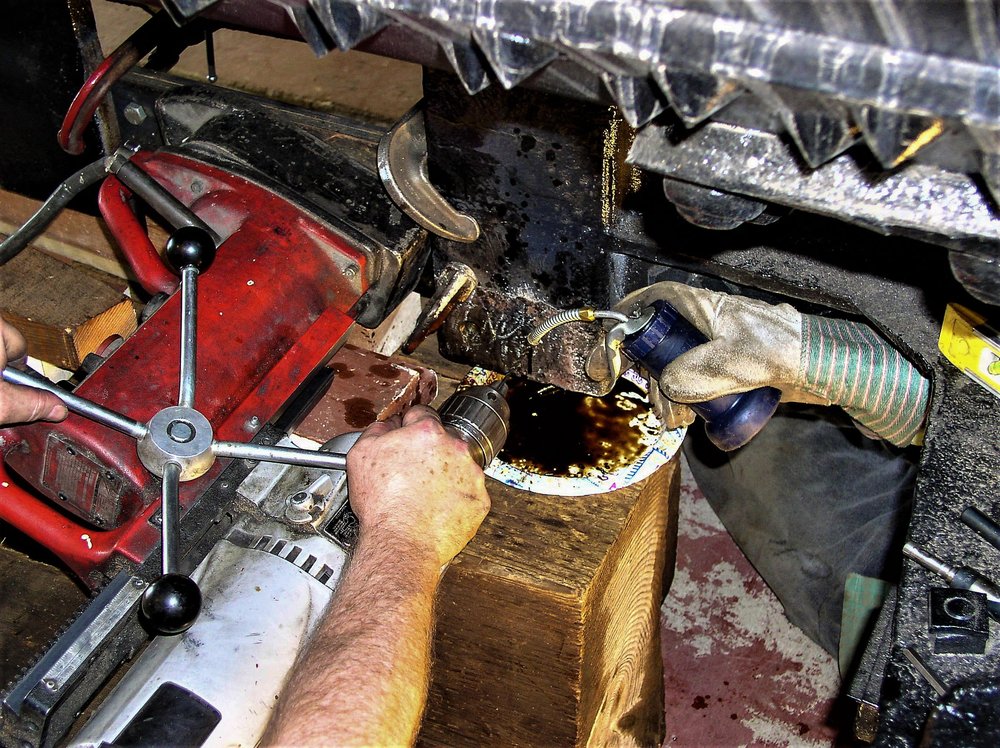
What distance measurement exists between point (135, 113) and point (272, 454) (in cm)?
99

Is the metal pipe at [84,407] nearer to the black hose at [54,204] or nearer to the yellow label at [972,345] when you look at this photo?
the black hose at [54,204]

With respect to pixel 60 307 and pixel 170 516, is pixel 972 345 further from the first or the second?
pixel 60 307

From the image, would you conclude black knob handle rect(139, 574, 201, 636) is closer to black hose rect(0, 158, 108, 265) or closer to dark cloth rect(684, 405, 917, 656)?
black hose rect(0, 158, 108, 265)

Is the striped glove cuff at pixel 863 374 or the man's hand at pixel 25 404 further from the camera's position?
the striped glove cuff at pixel 863 374

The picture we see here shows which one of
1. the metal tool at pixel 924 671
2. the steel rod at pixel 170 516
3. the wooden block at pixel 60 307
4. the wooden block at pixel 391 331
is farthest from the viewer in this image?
the wooden block at pixel 60 307

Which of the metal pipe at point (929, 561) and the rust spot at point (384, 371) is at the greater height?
the rust spot at point (384, 371)

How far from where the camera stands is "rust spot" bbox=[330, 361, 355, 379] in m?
1.52

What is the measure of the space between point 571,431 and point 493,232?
0.38 metres

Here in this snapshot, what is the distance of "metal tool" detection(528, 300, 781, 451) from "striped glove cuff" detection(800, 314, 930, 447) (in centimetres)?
10

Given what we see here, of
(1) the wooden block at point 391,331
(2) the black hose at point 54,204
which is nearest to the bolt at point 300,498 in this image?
(1) the wooden block at point 391,331

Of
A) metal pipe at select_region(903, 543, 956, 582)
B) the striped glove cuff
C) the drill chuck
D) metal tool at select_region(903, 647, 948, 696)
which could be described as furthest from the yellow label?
the drill chuck

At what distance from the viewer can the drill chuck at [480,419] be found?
139cm

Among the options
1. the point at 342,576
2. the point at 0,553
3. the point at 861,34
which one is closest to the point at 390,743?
the point at 342,576

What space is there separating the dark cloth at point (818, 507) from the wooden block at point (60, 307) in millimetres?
1464
